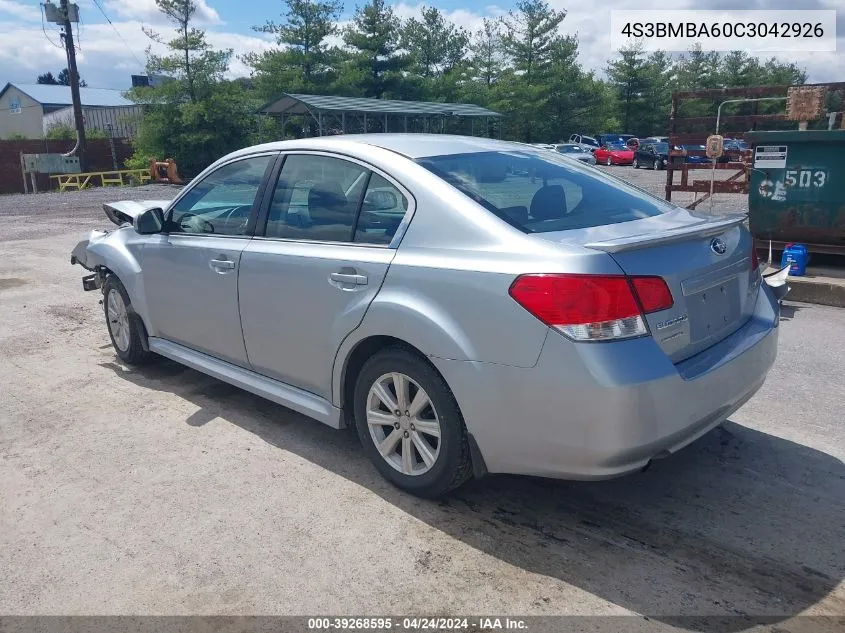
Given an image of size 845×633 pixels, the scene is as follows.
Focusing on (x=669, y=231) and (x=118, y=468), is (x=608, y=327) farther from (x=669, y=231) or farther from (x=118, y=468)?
(x=118, y=468)

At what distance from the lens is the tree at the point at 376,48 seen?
4403 cm

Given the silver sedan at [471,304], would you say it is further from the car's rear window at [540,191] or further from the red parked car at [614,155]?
the red parked car at [614,155]

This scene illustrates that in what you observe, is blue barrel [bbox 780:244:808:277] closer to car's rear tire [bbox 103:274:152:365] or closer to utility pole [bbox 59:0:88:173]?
car's rear tire [bbox 103:274:152:365]

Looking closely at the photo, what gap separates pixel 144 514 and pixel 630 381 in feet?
7.57

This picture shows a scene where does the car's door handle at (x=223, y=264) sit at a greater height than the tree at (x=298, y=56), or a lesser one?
lesser

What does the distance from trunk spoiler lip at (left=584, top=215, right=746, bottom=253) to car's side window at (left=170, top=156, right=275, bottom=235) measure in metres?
2.14

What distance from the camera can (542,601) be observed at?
2686mm

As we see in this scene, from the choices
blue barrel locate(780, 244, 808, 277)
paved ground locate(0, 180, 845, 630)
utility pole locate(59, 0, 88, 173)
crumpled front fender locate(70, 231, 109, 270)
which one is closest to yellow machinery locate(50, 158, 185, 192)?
utility pole locate(59, 0, 88, 173)

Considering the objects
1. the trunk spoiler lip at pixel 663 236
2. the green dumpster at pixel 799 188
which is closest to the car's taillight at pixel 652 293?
the trunk spoiler lip at pixel 663 236

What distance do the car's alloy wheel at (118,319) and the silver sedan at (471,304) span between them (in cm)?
101

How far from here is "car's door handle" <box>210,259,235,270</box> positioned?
413 centimetres

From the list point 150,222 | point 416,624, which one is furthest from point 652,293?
point 150,222

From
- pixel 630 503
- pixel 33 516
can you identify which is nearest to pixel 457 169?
pixel 630 503

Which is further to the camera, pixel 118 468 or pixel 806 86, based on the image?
pixel 806 86
